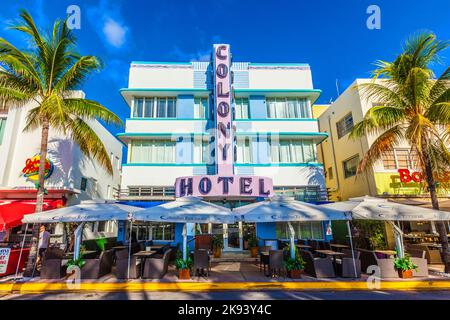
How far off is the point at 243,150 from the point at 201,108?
4.72 meters

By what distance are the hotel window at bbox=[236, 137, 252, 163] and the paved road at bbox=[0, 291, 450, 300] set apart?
11334 mm

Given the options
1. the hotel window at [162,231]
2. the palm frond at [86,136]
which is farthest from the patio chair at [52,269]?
the hotel window at [162,231]

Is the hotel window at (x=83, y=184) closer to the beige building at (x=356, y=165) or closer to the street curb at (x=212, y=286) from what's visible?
the street curb at (x=212, y=286)

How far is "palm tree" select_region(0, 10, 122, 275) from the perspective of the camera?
11192 mm

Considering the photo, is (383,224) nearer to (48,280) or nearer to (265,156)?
(265,156)

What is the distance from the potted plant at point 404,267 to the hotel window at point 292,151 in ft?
31.9

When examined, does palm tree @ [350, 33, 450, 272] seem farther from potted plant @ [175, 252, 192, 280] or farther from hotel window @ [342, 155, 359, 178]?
potted plant @ [175, 252, 192, 280]

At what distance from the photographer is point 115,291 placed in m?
8.77

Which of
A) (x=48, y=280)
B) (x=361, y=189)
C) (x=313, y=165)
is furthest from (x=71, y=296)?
(x=361, y=189)

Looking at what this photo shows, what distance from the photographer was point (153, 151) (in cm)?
1875

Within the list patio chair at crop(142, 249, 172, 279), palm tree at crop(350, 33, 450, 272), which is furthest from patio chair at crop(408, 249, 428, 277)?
patio chair at crop(142, 249, 172, 279)

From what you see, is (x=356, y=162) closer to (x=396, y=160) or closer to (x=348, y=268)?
(x=396, y=160)

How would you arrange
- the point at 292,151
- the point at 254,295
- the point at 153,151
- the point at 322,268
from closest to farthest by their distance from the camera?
the point at 254,295 → the point at 322,268 → the point at 153,151 → the point at 292,151

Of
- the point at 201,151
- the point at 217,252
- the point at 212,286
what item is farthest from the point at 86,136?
the point at 212,286
